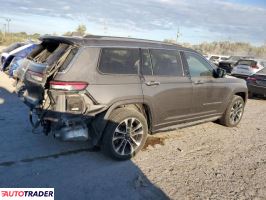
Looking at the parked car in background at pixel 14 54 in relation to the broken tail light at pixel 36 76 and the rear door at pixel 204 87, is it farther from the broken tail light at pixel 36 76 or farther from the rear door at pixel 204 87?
the rear door at pixel 204 87

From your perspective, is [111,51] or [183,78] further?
[183,78]

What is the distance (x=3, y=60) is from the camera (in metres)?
14.1

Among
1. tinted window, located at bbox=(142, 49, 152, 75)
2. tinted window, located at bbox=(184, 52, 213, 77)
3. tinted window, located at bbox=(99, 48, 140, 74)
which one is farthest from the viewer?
tinted window, located at bbox=(184, 52, 213, 77)

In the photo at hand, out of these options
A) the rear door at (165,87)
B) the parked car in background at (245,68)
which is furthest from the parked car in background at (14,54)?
the parked car in background at (245,68)

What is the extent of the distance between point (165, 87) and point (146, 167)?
1.49 meters

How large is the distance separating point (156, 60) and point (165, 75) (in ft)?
1.05

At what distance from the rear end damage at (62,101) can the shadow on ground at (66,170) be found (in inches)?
17.9

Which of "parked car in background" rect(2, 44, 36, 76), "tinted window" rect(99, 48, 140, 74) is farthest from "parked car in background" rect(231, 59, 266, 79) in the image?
"tinted window" rect(99, 48, 140, 74)

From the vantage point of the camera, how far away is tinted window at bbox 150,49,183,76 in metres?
5.70

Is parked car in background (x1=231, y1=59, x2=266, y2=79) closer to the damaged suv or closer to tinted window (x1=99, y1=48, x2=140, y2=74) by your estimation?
the damaged suv

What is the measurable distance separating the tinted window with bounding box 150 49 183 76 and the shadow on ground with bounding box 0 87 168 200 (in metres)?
1.74

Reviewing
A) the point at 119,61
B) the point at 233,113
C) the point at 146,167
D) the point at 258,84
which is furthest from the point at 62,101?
the point at 258,84

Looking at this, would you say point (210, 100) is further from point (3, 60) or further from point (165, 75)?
point (3, 60)

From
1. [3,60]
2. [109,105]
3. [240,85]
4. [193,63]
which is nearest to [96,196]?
[109,105]
